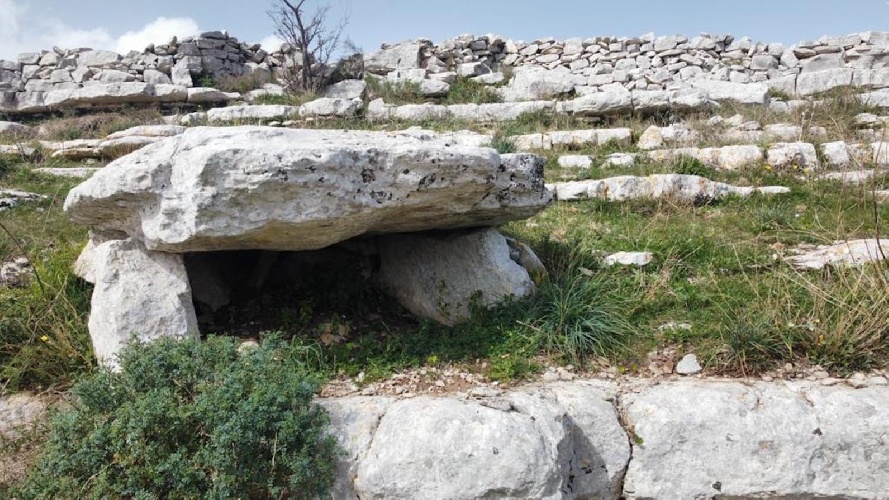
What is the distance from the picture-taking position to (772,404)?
3559 millimetres

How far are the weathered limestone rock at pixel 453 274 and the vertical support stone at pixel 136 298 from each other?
1.66 meters

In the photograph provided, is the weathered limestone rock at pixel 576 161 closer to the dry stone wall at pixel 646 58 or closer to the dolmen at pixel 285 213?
the dolmen at pixel 285 213

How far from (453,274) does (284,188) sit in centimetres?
175

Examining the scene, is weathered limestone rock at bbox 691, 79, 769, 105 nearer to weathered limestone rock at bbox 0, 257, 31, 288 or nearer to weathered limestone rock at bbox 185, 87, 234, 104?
weathered limestone rock at bbox 185, 87, 234, 104

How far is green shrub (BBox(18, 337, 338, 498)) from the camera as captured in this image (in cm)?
291

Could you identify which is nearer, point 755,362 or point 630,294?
point 755,362

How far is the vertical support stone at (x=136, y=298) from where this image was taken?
3895 mm

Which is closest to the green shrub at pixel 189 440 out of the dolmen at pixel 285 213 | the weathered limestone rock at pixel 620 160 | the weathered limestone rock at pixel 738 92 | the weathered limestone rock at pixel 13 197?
the dolmen at pixel 285 213

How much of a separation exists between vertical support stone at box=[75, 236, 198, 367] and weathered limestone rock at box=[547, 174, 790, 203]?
5.00 m

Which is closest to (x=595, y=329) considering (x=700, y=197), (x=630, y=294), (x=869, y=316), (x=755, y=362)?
(x=630, y=294)

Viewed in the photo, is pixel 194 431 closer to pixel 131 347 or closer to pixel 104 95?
pixel 131 347

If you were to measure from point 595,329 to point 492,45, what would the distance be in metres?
15.7

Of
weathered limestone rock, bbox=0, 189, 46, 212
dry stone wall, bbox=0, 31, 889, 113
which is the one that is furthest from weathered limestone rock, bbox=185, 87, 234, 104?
weathered limestone rock, bbox=0, 189, 46, 212

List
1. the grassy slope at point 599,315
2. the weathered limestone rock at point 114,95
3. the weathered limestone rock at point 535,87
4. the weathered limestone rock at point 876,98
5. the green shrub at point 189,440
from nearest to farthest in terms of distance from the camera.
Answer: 1. the green shrub at point 189,440
2. the grassy slope at point 599,315
3. the weathered limestone rock at point 876,98
4. the weathered limestone rock at point 535,87
5. the weathered limestone rock at point 114,95
